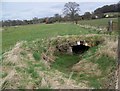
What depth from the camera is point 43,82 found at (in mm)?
9664

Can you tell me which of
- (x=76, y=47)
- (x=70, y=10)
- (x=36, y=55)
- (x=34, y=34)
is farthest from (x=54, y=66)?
(x=70, y=10)

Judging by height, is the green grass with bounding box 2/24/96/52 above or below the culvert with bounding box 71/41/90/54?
above

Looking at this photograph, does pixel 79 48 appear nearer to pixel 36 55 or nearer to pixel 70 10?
pixel 36 55

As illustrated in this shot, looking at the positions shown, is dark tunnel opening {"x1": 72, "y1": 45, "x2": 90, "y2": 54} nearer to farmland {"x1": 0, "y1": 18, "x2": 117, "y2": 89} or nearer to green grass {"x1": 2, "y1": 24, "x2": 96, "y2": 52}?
farmland {"x1": 0, "y1": 18, "x2": 117, "y2": 89}

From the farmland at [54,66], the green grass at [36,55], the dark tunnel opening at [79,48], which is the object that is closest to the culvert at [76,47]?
the dark tunnel opening at [79,48]

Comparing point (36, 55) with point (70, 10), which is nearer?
point (36, 55)

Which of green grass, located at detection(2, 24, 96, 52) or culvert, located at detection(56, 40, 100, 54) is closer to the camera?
culvert, located at detection(56, 40, 100, 54)

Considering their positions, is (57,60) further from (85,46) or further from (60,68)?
(85,46)

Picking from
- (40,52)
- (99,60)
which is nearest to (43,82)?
(99,60)

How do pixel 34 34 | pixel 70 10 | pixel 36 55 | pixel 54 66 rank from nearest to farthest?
pixel 36 55, pixel 54 66, pixel 34 34, pixel 70 10

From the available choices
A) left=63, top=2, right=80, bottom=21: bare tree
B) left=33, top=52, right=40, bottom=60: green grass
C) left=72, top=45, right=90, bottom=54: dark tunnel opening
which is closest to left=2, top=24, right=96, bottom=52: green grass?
left=72, top=45, right=90, bottom=54: dark tunnel opening

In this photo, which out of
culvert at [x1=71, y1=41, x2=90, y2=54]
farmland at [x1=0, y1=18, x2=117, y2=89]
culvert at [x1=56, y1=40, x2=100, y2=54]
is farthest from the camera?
culvert at [x1=71, y1=41, x2=90, y2=54]

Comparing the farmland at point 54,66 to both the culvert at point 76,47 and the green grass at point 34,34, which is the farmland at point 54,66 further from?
the green grass at point 34,34

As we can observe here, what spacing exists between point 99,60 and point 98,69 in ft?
2.70
